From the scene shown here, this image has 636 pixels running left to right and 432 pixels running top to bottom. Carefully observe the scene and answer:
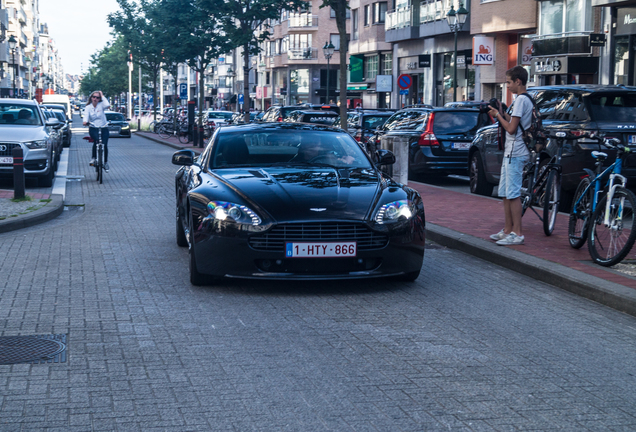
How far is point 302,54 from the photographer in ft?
267

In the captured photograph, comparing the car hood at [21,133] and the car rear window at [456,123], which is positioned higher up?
the car rear window at [456,123]

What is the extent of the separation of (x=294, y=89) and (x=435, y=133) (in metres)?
66.2

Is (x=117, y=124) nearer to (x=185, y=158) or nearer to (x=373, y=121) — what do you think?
(x=373, y=121)

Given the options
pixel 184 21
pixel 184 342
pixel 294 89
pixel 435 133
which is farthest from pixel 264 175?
pixel 294 89

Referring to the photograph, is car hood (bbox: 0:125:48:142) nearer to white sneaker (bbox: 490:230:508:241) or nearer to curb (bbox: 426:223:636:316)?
curb (bbox: 426:223:636:316)

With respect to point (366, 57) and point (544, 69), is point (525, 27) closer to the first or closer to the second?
point (544, 69)

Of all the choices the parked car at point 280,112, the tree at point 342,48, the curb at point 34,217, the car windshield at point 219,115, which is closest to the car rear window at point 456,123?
the tree at point 342,48

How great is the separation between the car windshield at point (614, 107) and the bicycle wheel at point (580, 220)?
396cm

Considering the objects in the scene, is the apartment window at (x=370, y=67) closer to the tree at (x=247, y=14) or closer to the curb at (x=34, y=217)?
the tree at (x=247, y=14)

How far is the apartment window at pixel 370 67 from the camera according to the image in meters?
60.0

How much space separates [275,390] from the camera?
4676mm

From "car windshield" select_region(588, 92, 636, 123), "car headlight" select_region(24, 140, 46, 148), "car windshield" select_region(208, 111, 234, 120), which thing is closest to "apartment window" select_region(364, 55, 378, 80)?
"car windshield" select_region(208, 111, 234, 120)

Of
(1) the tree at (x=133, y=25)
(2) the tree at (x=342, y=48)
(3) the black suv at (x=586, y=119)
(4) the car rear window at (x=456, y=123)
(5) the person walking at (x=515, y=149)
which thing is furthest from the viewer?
(1) the tree at (x=133, y=25)

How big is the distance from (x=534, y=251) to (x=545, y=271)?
3.34 feet
